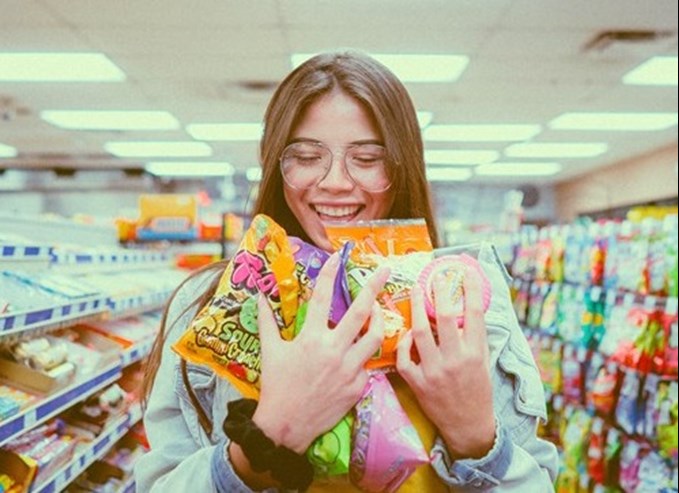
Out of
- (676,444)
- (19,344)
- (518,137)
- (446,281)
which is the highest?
(518,137)

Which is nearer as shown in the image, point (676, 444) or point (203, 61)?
point (676, 444)

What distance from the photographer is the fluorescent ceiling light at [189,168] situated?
39.5 feet

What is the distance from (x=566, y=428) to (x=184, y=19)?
387 cm

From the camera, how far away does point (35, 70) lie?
6.26 metres

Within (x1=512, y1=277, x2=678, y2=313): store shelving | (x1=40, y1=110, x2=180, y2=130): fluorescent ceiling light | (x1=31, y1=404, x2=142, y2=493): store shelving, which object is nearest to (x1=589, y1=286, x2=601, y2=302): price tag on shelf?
(x1=512, y1=277, x2=678, y2=313): store shelving

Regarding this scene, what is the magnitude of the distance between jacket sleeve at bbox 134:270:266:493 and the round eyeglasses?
256 mm

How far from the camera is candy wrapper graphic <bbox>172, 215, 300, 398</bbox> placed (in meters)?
Answer: 0.79

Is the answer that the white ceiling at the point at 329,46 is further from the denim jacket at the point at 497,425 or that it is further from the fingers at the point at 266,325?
the fingers at the point at 266,325

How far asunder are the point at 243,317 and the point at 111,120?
326 inches

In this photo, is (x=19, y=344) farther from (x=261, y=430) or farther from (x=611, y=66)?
(x=611, y=66)

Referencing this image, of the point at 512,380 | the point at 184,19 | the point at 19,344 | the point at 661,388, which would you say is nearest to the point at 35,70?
the point at 184,19

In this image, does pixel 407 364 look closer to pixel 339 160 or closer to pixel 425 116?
pixel 339 160

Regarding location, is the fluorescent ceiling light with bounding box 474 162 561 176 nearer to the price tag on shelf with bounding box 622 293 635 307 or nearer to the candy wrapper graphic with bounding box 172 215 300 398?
the price tag on shelf with bounding box 622 293 635 307

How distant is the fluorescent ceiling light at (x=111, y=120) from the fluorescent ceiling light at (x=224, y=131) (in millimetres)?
320
